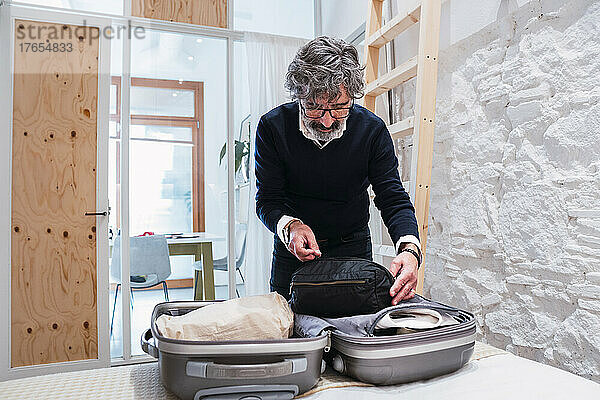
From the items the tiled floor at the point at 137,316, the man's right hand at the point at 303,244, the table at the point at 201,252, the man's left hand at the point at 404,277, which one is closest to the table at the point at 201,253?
the table at the point at 201,252

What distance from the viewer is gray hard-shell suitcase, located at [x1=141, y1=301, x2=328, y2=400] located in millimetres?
739

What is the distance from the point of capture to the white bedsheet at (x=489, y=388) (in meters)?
0.78

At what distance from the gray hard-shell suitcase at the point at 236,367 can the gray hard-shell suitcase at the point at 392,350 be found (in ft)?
0.26

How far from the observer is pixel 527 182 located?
1.72 m

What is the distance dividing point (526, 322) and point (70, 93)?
9.45ft

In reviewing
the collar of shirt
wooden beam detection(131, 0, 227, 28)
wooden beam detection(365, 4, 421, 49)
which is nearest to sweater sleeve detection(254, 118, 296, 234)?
the collar of shirt

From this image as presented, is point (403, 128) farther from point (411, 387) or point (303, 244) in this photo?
point (411, 387)

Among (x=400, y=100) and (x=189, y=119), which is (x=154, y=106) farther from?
(x=400, y=100)

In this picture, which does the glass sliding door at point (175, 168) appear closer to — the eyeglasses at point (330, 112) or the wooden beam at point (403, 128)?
the wooden beam at point (403, 128)

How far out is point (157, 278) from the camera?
10.4 feet

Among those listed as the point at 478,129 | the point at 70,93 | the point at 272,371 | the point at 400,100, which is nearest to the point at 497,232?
the point at 478,129

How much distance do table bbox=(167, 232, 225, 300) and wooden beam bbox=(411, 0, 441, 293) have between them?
1.68m

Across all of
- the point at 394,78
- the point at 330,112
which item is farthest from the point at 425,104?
the point at 330,112

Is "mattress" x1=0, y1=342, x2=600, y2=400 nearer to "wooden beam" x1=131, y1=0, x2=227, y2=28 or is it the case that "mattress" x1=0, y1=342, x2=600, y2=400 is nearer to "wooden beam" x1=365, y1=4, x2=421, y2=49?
"wooden beam" x1=365, y1=4, x2=421, y2=49
